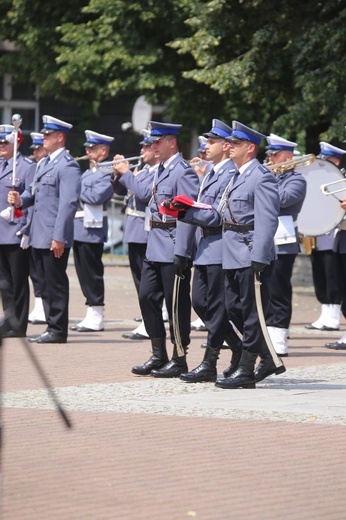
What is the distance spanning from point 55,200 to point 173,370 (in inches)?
110

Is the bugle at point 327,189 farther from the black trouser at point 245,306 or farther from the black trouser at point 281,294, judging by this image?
the black trouser at point 245,306

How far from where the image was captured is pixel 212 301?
9836 millimetres

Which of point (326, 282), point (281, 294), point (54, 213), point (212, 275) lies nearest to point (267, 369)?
point (212, 275)

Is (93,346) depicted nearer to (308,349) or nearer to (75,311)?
(308,349)

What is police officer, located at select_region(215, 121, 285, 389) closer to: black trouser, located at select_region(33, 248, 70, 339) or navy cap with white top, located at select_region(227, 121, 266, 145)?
navy cap with white top, located at select_region(227, 121, 266, 145)

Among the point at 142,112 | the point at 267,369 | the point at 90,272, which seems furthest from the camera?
the point at 142,112

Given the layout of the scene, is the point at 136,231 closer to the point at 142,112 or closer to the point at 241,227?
the point at 241,227

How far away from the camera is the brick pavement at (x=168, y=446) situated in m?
6.06

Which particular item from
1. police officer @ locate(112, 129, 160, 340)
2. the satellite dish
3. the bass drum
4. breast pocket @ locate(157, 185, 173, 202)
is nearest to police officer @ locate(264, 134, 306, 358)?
the bass drum

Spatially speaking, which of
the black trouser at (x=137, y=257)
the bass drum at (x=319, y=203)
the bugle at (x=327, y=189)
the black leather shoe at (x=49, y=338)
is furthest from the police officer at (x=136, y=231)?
the bugle at (x=327, y=189)

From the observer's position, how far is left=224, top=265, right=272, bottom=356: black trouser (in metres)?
9.53

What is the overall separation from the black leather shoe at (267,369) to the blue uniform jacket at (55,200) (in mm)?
3002

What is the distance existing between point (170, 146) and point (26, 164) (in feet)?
10.6

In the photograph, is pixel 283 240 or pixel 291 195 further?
pixel 283 240
